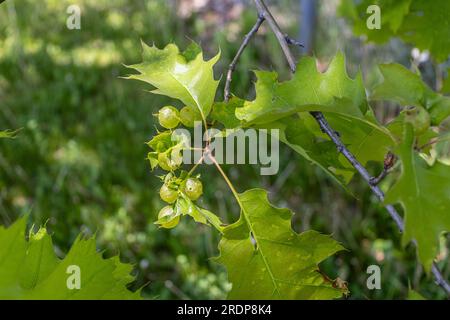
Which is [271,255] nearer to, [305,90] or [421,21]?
[305,90]

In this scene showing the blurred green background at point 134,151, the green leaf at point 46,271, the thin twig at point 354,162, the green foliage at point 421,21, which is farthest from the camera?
the blurred green background at point 134,151

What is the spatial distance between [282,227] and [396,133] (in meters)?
0.15

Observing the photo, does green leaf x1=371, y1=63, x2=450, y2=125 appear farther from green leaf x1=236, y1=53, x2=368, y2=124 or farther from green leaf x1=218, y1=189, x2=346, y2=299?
green leaf x1=218, y1=189, x2=346, y2=299

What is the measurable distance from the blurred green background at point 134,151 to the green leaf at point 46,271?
2.53 feet

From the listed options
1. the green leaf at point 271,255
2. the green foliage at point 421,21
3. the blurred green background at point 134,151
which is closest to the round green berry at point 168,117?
the green leaf at point 271,255

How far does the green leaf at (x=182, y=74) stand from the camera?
0.68 meters

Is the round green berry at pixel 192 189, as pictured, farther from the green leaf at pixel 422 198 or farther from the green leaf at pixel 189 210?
the green leaf at pixel 422 198

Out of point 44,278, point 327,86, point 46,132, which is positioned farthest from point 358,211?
point 44,278

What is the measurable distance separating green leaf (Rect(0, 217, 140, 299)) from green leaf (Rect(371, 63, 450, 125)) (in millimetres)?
291

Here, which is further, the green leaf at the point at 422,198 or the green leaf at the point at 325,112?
the green leaf at the point at 325,112

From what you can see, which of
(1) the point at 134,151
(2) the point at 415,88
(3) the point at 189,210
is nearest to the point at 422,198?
(2) the point at 415,88

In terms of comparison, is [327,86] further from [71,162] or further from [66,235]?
[71,162]

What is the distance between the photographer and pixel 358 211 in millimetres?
2012

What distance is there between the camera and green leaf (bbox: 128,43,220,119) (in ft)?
2.23
